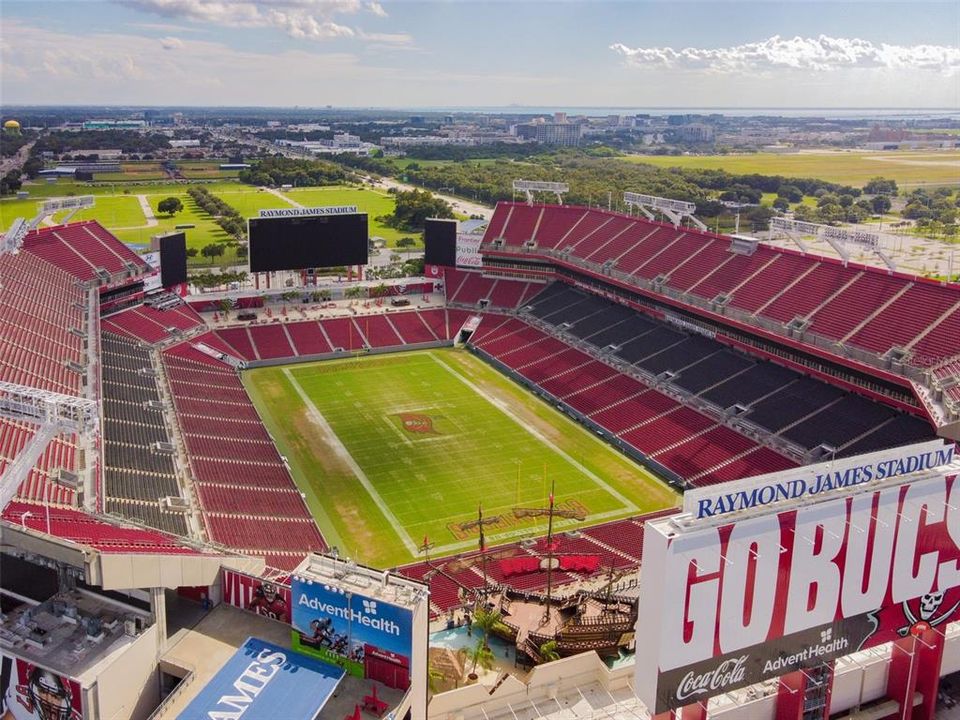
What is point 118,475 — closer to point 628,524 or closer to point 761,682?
point 628,524

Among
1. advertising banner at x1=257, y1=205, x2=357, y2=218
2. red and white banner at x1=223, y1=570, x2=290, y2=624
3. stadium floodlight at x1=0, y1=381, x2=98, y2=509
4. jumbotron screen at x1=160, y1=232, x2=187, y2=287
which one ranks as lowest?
red and white banner at x1=223, y1=570, x2=290, y2=624

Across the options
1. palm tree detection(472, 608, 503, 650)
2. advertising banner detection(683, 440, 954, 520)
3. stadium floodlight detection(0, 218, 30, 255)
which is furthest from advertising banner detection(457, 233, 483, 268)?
advertising banner detection(683, 440, 954, 520)

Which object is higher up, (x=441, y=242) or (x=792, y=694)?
(x=441, y=242)

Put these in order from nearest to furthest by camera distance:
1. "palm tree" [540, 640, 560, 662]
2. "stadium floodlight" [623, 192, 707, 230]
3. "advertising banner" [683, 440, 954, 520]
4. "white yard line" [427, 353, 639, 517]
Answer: "advertising banner" [683, 440, 954, 520], "palm tree" [540, 640, 560, 662], "white yard line" [427, 353, 639, 517], "stadium floodlight" [623, 192, 707, 230]

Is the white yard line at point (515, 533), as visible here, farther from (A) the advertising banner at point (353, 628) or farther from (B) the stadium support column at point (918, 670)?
(B) the stadium support column at point (918, 670)

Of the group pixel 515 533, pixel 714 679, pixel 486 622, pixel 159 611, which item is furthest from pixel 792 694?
pixel 515 533

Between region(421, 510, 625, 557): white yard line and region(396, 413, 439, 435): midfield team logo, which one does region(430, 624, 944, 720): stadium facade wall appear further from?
region(396, 413, 439, 435): midfield team logo

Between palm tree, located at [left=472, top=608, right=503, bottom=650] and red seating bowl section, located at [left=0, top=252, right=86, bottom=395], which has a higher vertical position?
red seating bowl section, located at [left=0, top=252, right=86, bottom=395]

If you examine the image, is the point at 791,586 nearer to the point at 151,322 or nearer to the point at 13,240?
the point at 151,322
